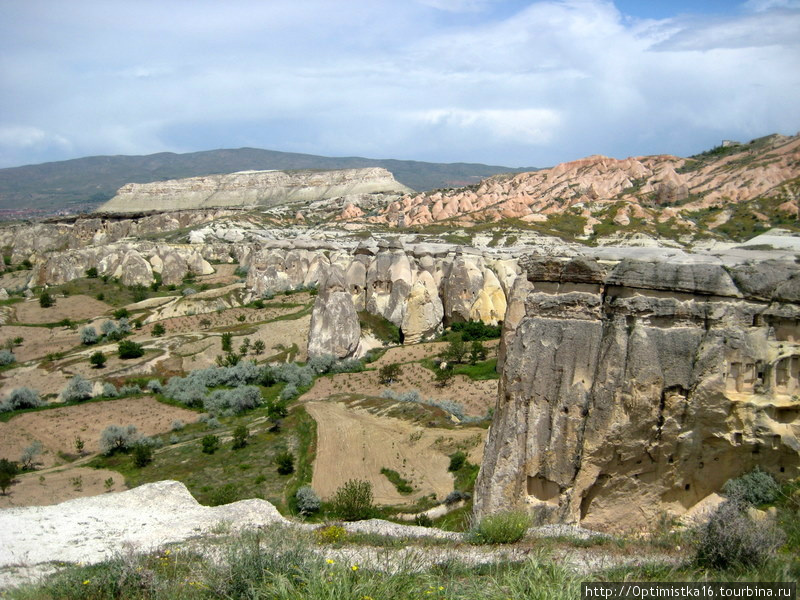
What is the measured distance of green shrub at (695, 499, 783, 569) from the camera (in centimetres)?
533

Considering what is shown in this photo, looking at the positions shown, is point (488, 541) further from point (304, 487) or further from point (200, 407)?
point (200, 407)

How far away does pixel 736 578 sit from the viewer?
16.6 ft

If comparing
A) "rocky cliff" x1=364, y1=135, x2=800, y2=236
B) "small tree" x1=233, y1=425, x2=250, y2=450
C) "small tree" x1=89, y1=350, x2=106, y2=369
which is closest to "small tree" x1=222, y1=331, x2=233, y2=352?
"small tree" x1=89, y1=350, x2=106, y2=369

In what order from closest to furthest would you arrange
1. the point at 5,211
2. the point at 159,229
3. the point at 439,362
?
the point at 439,362, the point at 159,229, the point at 5,211

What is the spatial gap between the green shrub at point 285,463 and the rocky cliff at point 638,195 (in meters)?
50.7

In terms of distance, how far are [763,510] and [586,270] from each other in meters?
3.79

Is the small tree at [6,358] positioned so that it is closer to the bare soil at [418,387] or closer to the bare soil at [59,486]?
the bare soil at [59,486]

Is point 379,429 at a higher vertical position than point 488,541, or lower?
lower

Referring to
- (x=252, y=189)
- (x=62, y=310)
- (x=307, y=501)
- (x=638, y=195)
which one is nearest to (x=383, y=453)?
(x=307, y=501)

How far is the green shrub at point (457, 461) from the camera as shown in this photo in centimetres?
1421

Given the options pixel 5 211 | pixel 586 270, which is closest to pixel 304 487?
pixel 586 270

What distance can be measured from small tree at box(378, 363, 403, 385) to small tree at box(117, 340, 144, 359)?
11.6 metres

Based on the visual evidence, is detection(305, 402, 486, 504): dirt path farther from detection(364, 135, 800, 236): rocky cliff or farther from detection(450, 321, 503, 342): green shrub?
detection(364, 135, 800, 236): rocky cliff

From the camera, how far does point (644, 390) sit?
837cm
